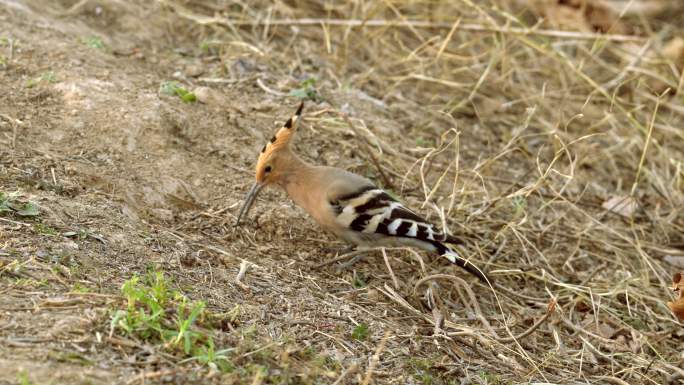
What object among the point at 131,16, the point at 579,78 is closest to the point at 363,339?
the point at 131,16

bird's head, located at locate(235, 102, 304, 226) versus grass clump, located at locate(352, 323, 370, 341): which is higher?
bird's head, located at locate(235, 102, 304, 226)

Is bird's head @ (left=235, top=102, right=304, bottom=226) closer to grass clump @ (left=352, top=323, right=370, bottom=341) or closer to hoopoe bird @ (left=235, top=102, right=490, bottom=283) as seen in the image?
hoopoe bird @ (left=235, top=102, right=490, bottom=283)

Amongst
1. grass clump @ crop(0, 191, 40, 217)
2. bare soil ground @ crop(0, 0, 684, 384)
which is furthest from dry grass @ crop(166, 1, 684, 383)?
grass clump @ crop(0, 191, 40, 217)

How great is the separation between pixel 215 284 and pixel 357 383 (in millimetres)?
777

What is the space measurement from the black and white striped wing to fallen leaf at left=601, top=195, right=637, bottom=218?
1.69 m

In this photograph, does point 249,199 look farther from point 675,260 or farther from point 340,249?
point 675,260

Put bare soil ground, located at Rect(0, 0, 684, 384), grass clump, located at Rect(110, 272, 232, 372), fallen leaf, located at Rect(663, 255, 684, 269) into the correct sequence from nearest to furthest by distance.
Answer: grass clump, located at Rect(110, 272, 232, 372) → bare soil ground, located at Rect(0, 0, 684, 384) → fallen leaf, located at Rect(663, 255, 684, 269)

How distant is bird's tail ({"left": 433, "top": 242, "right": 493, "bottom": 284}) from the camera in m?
4.40

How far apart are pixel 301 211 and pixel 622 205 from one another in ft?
7.06

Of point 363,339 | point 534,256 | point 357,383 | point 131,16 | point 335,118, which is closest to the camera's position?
point 357,383

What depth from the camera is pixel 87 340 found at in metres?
2.94

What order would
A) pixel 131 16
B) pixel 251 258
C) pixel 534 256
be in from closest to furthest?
pixel 251 258
pixel 534 256
pixel 131 16

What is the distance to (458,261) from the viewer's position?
4.40 meters

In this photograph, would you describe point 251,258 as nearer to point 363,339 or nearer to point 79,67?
point 363,339
